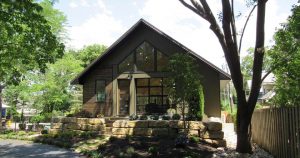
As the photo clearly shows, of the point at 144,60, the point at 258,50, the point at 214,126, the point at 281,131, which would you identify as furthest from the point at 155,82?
the point at 281,131

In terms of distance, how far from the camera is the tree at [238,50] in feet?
37.6

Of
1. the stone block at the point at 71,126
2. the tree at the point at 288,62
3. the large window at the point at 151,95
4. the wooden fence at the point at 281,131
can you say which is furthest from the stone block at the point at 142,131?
the large window at the point at 151,95

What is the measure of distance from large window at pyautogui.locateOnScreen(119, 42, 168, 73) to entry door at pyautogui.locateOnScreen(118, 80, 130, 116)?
3.00 feet

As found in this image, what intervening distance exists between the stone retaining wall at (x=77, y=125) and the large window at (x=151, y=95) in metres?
4.95

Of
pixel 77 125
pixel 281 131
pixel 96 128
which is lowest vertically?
pixel 96 128

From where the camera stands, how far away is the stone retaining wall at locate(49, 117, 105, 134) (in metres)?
18.4

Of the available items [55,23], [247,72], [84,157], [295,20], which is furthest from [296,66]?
[247,72]

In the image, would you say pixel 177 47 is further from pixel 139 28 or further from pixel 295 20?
pixel 295 20

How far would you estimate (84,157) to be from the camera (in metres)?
12.5

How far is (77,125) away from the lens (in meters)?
18.9

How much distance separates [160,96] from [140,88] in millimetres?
1564

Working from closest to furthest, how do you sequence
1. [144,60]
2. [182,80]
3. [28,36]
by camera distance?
[28,36]
[182,80]
[144,60]

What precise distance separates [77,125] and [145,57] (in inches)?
275

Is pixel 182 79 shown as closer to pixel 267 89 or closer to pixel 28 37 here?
pixel 28 37
